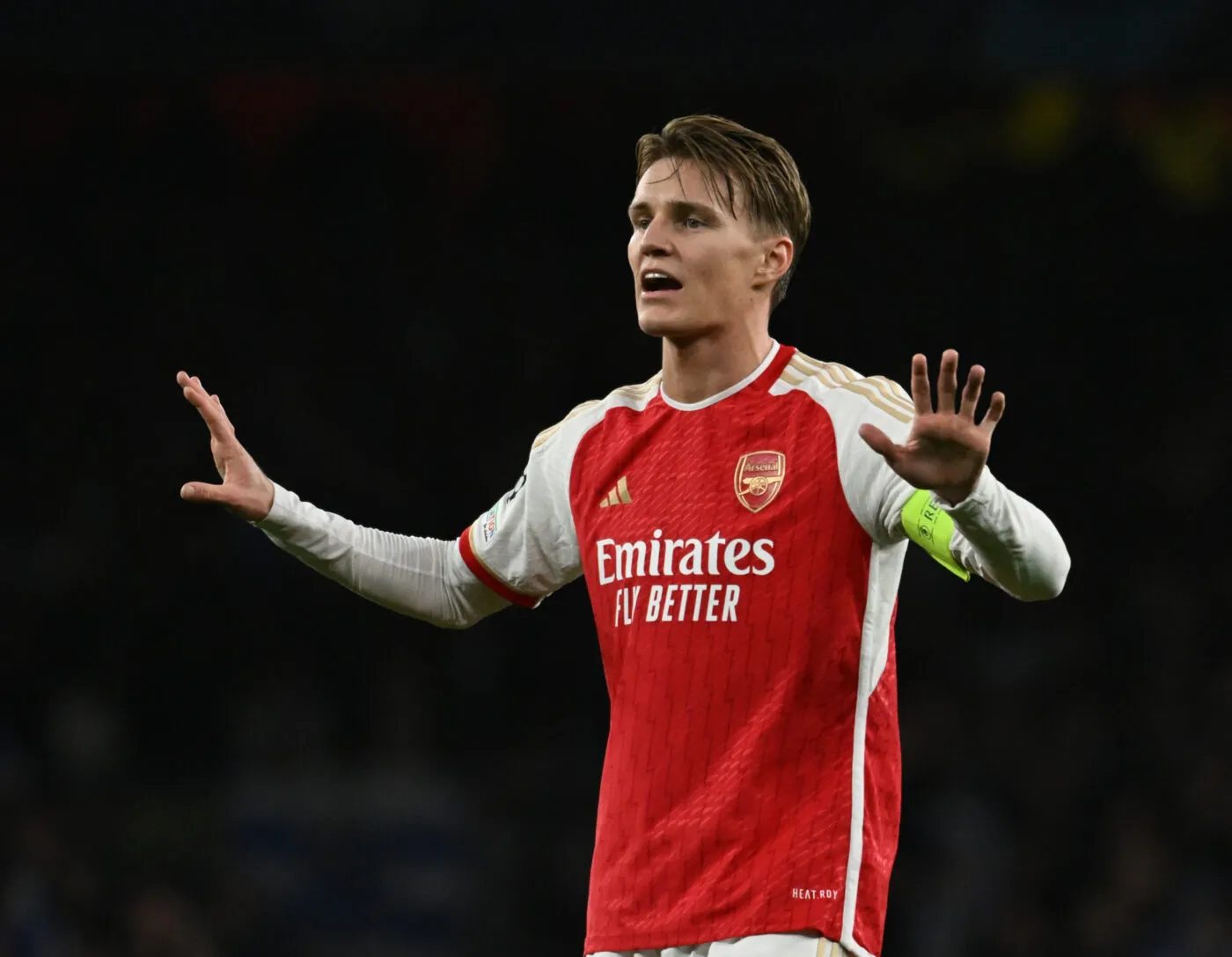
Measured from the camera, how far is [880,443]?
10.3ft

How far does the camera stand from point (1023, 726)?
9.68 m

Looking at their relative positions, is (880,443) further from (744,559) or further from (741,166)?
(741,166)

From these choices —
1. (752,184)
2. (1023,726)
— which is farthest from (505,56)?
(752,184)

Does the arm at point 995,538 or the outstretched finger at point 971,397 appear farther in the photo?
the arm at point 995,538

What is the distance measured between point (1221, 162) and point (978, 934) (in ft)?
16.1

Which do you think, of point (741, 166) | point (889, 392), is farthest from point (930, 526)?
point (741, 166)

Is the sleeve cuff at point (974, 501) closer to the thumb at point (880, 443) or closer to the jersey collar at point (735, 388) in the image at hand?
the thumb at point (880, 443)

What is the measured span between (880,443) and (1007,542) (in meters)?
0.29

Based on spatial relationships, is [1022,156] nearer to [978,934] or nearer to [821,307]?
[821,307]

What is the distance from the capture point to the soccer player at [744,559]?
11.3 ft

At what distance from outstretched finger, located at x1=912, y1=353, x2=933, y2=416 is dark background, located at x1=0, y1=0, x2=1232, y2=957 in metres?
5.83

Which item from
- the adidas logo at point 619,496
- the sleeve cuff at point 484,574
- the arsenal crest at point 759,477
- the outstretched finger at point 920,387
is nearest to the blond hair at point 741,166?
the arsenal crest at point 759,477

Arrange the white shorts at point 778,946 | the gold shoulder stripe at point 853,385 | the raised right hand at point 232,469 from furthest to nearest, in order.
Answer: the raised right hand at point 232,469 → the gold shoulder stripe at point 853,385 → the white shorts at point 778,946

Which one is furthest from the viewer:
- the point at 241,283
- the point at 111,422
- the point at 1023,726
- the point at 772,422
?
the point at 241,283
